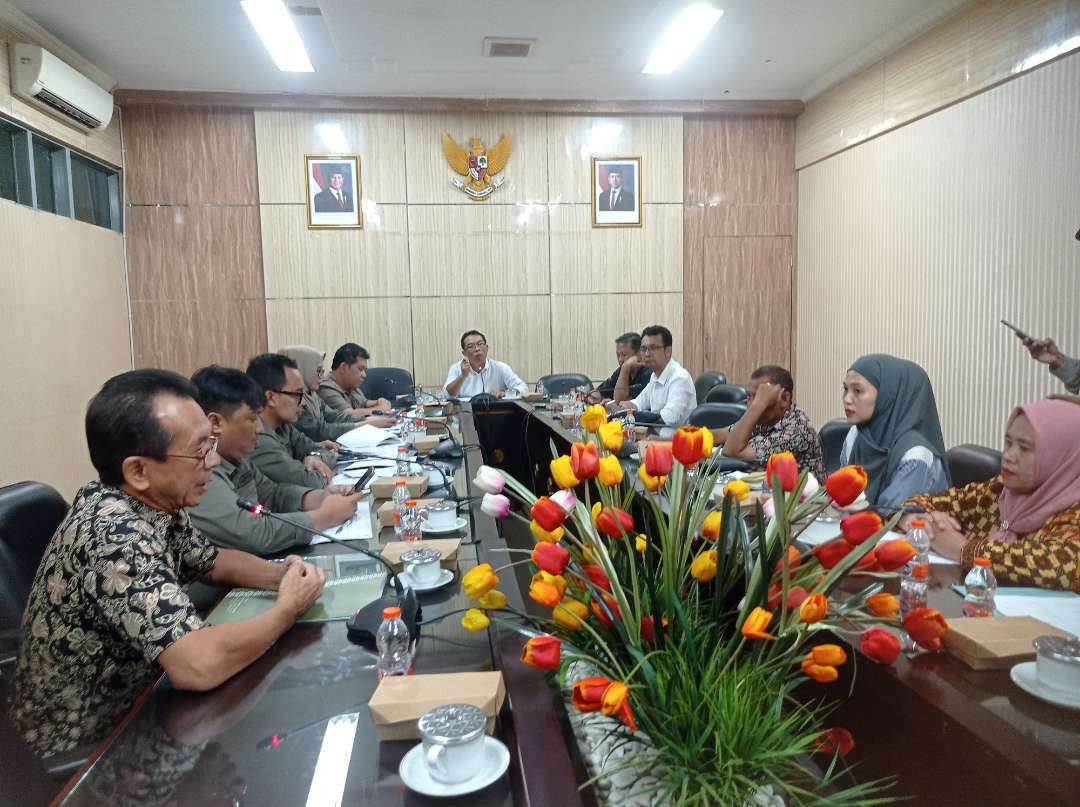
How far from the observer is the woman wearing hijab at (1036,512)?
1656 millimetres

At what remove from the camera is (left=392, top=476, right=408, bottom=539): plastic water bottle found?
205 cm

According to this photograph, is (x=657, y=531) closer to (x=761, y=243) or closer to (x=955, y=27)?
(x=955, y=27)

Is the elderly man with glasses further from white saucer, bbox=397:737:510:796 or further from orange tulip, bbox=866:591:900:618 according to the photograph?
orange tulip, bbox=866:591:900:618

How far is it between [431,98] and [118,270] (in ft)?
10.2

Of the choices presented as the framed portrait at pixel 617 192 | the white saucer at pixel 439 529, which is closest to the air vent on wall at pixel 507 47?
the framed portrait at pixel 617 192

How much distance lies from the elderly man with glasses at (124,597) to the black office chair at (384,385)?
16.1 feet

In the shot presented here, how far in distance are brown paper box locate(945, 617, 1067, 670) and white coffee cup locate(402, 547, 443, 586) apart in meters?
1.03

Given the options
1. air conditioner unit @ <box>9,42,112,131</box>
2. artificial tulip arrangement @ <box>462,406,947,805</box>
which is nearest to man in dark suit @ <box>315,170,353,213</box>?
air conditioner unit @ <box>9,42,112,131</box>

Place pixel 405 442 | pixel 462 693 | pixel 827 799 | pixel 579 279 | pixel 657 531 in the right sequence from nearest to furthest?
pixel 827 799
pixel 657 531
pixel 462 693
pixel 405 442
pixel 579 279

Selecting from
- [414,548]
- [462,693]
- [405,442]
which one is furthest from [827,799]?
[405,442]

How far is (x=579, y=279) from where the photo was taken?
7031 millimetres

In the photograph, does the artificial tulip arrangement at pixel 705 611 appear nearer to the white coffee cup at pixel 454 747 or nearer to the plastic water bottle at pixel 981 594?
the white coffee cup at pixel 454 747

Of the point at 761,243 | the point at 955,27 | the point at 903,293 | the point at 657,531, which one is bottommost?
the point at 657,531

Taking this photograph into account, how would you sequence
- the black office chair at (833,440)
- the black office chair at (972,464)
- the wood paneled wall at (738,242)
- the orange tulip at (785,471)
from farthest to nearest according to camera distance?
the wood paneled wall at (738,242), the black office chair at (833,440), the black office chair at (972,464), the orange tulip at (785,471)
